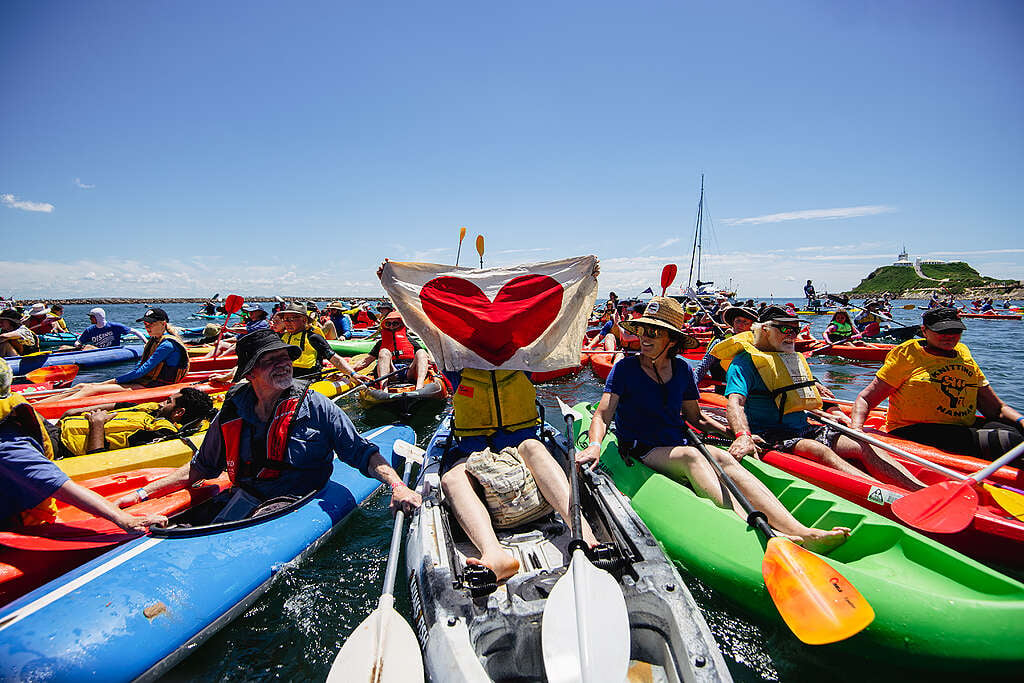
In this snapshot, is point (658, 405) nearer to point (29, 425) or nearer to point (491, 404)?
point (491, 404)

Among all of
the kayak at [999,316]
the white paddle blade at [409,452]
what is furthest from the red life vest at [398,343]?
the kayak at [999,316]

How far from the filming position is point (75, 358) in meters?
13.6

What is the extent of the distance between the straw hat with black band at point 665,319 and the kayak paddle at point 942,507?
6.03ft

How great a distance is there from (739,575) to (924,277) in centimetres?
11426

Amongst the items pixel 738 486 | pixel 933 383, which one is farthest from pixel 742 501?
pixel 933 383

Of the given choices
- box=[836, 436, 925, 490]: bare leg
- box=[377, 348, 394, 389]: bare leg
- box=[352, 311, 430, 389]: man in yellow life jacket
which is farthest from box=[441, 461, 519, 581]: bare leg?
box=[377, 348, 394, 389]: bare leg

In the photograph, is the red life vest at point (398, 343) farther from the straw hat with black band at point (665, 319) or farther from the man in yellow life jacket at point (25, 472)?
the man in yellow life jacket at point (25, 472)

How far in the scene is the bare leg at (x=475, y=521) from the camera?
2.59 meters

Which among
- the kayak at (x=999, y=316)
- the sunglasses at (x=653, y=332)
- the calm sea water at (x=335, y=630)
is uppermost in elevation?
the sunglasses at (x=653, y=332)

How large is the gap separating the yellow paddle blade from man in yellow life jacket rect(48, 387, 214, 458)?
8079mm

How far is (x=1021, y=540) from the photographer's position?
10.2 ft

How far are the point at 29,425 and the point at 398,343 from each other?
6.96 metres

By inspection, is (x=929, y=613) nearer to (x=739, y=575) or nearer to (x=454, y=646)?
(x=739, y=575)

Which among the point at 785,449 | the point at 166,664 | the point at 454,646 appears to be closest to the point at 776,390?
the point at 785,449
